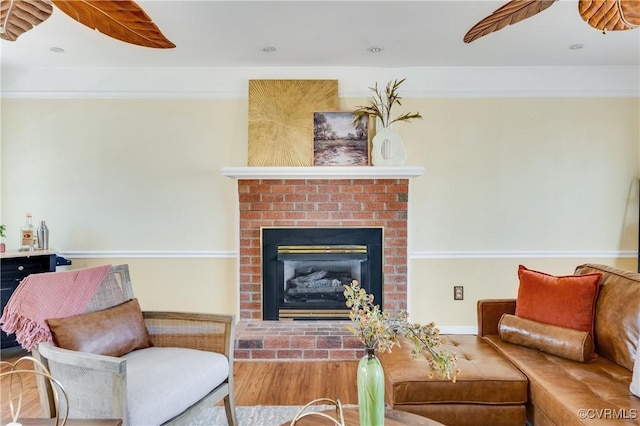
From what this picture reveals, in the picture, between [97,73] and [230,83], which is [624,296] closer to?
[230,83]

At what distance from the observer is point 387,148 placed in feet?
10.8

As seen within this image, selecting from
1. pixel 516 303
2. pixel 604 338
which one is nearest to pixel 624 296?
pixel 604 338

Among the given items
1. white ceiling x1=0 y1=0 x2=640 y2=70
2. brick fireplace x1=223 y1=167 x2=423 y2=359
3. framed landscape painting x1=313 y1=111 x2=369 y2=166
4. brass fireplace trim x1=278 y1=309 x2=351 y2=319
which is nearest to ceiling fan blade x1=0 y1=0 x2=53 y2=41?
white ceiling x1=0 y1=0 x2=640 y2=70

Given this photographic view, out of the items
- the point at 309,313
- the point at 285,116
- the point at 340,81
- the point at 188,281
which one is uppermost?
the point at 340,81

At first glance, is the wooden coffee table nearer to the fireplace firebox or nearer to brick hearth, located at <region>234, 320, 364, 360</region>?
brick hearth, located at <region>234, 320, 364, 360</region>

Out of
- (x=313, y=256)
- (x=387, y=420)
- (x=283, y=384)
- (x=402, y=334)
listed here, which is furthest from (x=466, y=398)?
(x=313, y=256)

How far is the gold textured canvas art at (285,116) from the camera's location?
3311 millimetres

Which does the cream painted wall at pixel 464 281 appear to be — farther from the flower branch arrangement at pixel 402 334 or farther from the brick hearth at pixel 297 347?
the flower branch arrangement at pixel 402 334

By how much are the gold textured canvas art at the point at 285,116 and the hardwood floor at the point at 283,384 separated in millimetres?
1660

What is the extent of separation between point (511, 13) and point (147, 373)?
8.46ft

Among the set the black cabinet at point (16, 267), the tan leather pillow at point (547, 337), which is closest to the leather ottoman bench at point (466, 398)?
the tan leather pillow at point (547, 337)

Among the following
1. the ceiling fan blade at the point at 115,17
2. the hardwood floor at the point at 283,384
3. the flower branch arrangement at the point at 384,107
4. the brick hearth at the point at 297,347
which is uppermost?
the ceiling fan blade at the point at 115,17

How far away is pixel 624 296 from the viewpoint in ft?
6.10

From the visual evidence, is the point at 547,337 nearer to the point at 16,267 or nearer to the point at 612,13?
the point at 612,13
